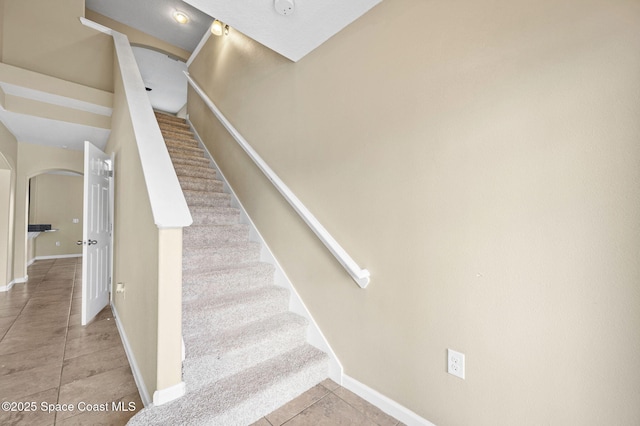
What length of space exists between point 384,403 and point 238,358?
2.89 ft

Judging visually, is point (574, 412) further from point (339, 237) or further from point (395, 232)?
point (339, 237)

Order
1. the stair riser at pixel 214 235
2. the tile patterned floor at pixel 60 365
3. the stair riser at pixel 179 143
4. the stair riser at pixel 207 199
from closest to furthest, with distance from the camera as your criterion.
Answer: the tile patterned floor at pixel 60 365 < the stair riser at pixel 214 235 < the stair riser at pixel 207 199 < the stair riser at pixel 179 143

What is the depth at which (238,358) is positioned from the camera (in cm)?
160

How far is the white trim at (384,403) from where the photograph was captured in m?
1.38

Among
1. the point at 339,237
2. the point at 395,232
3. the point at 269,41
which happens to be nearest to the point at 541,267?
the point at 395,232

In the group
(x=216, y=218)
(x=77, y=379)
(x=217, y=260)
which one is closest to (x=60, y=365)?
(x=77, y=379)

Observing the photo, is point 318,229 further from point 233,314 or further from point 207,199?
point 207,199

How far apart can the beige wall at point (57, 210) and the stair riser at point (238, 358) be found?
8.44 metres

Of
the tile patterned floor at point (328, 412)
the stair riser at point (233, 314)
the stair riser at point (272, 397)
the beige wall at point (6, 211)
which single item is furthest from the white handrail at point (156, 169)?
the beige wall at point (6, 211)

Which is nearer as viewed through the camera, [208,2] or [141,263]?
[208,2]

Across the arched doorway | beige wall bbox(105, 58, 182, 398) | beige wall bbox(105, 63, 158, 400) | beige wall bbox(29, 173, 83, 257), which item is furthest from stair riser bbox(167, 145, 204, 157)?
beige wall bbox(29, 173, 83, 257)

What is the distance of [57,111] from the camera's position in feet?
10.9

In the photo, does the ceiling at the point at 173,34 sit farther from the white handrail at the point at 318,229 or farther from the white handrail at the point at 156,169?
the white handrail at the point at 318,229

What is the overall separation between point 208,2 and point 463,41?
4.50ft
